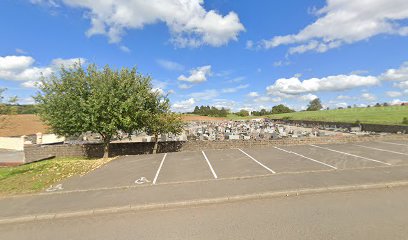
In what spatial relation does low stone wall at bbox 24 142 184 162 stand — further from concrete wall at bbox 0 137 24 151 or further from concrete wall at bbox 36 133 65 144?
concrete wall at bbox 0 137 24 151

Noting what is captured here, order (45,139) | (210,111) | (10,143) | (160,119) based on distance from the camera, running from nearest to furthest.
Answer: (160,119) → (10,143) → (45,139) → (210,111)

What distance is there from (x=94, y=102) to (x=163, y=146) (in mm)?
6298

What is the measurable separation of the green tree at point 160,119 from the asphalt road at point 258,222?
11933 millimetres

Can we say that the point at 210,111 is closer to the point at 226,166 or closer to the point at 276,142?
the point at 276,142

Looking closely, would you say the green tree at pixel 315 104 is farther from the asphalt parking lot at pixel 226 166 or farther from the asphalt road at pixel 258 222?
the asphalt road at pixel 258 222

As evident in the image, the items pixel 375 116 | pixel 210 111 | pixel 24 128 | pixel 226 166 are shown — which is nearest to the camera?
pixel 226 166

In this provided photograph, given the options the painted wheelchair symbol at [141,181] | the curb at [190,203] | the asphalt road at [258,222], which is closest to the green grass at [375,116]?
the curb at [190,203]

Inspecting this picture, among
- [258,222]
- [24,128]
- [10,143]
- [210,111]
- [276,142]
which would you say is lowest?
[258,222]

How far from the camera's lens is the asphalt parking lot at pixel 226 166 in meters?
9.55

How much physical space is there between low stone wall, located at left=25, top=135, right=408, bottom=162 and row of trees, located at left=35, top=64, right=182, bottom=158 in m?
1.69

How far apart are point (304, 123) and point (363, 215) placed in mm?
52131

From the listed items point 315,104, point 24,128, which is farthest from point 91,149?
point 315,104

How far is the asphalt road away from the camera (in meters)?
4.96

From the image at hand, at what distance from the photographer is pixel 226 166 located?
11.5 metres
